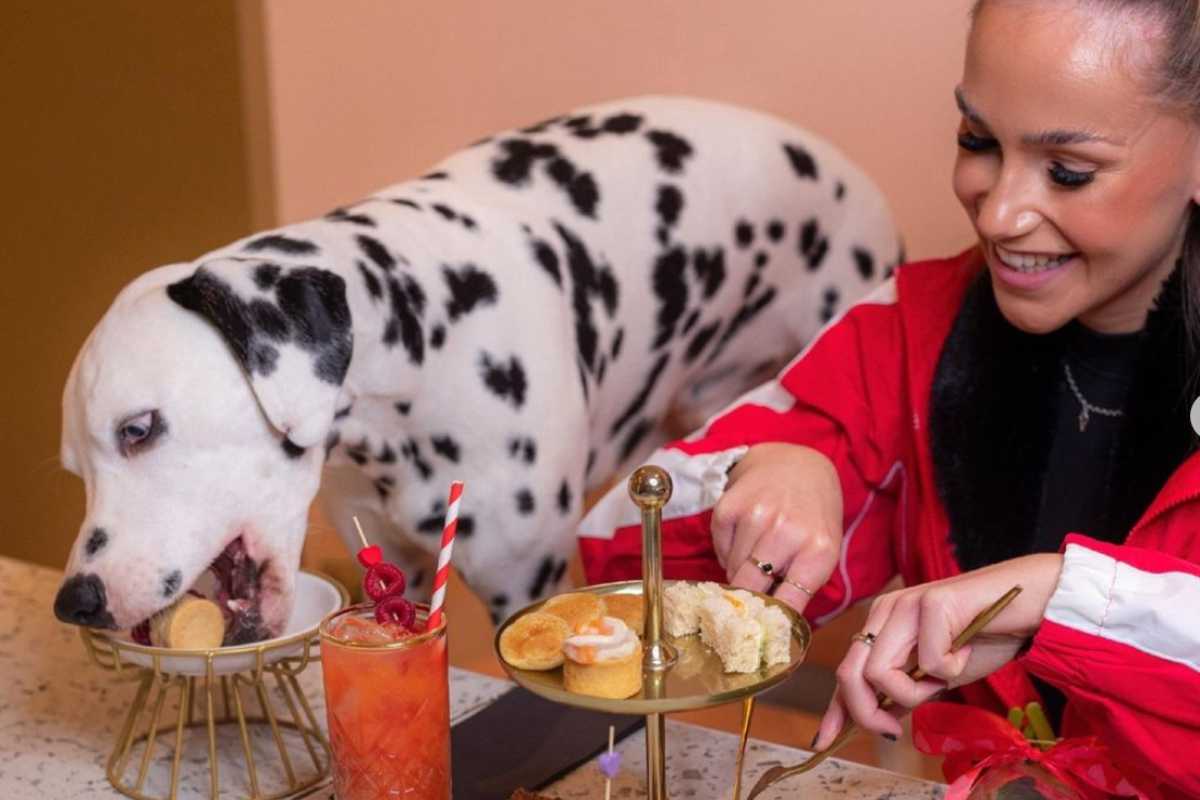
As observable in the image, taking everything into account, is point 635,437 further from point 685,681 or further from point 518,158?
point 685,681

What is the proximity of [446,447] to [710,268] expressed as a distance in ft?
1.81

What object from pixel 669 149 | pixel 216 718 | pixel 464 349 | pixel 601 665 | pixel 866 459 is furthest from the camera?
pixel 669 149

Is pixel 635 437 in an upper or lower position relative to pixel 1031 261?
lower

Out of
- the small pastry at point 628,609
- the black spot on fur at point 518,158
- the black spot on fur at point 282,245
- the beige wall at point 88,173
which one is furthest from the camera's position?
the beige wall at point 88,173

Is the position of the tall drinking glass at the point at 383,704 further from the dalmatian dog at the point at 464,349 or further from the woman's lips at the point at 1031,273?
the woman's lips at the point at 1031,273

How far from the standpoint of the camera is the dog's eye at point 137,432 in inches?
54.4

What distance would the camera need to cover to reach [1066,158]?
122cm

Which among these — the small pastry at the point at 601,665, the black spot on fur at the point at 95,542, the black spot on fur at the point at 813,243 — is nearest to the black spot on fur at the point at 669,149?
the black spot on fur at the point at 813,243

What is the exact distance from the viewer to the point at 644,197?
79.0 inches

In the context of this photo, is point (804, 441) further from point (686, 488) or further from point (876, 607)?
point (876, 607)

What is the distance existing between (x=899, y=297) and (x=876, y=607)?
1.93 ft

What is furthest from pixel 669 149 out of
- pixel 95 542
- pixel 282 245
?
pixel 95 542

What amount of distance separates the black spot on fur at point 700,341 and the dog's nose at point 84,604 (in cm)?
104

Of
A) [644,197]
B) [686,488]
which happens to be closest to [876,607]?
[686,488]
